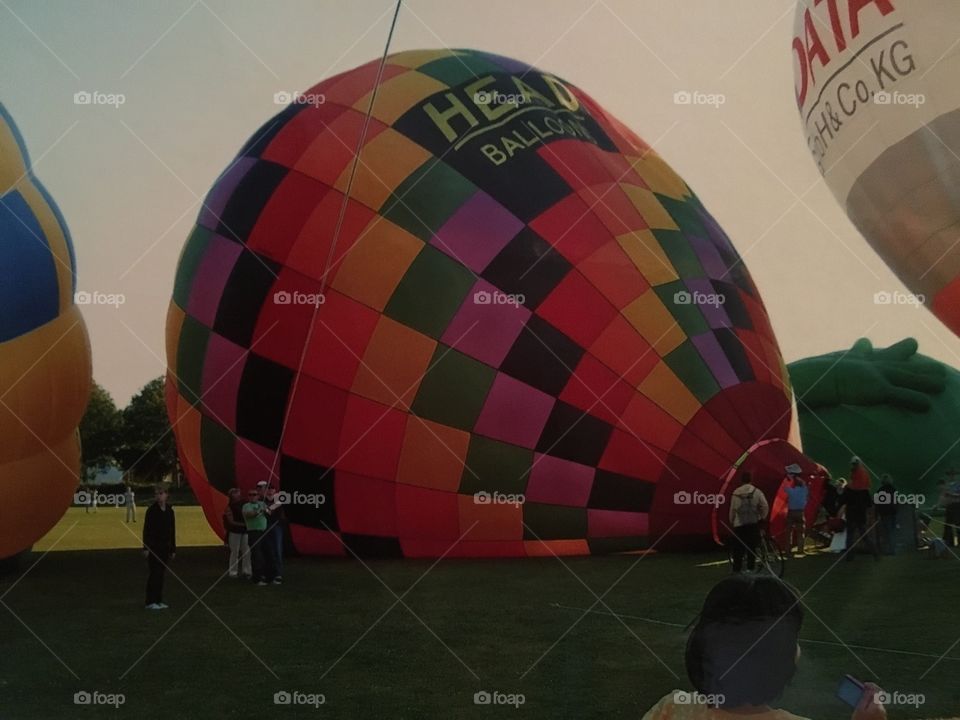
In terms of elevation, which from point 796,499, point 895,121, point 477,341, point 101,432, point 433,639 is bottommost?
point 433,639

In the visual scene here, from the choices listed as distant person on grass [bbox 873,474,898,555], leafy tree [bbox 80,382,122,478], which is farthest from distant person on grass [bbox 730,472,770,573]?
leafy tree [bbox 80,382,122,478]

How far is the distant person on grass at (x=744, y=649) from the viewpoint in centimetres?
165

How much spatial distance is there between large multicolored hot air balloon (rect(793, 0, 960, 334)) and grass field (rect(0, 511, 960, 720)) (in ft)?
12.9

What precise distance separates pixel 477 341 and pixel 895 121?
559cm

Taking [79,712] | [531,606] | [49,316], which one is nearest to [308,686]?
[79,712]

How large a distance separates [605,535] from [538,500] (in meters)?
0.62

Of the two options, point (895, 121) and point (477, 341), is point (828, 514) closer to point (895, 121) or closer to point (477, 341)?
point (895, 121)

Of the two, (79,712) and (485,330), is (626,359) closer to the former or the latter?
(485,330)

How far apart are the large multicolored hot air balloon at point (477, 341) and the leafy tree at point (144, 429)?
32.4m

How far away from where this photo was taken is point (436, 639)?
18.5ft

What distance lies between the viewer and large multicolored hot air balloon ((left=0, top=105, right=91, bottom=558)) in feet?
27.5

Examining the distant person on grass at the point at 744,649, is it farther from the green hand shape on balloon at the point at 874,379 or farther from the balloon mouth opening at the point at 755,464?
A: the green hand shape on balloon at the point at 874,379

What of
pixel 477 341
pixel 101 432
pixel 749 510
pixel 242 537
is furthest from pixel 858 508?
pixel 101 432

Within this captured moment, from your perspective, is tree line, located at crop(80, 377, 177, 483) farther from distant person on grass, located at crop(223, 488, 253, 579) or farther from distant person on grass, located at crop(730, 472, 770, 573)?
distant person on grass, located at crop(730, 472, 770, 573)
